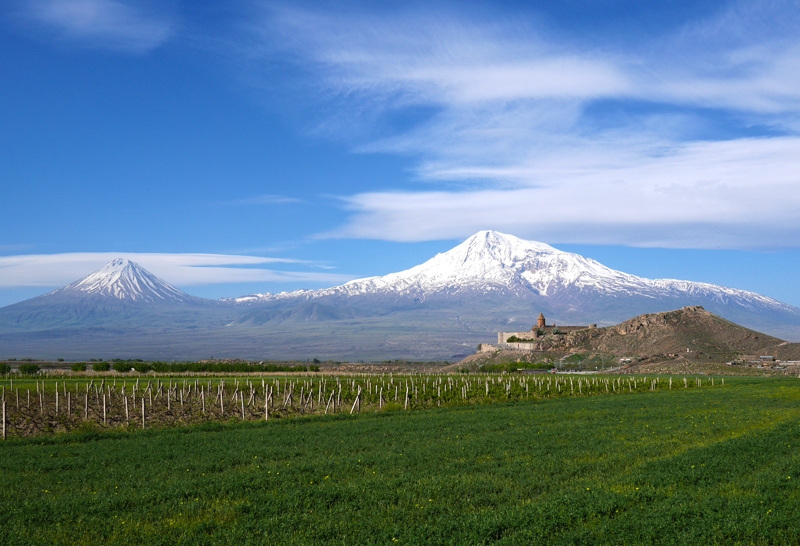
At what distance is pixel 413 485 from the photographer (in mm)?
17641

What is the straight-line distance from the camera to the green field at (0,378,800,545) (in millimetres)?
13750

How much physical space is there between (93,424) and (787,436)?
30990 millimetres

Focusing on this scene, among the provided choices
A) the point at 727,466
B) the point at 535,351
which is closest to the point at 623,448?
the point at 727,466

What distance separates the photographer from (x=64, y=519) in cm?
1496

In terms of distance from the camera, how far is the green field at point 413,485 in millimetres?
13750

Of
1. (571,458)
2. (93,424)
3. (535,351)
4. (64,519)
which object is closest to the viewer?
(64,519)

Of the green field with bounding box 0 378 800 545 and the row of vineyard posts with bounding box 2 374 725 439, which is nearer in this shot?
the green field with bounding box 0 378 800 545

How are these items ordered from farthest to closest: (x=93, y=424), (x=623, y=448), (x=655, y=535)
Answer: (x=93, y=424) → (x=623, y=448) → (x=655, y=535)

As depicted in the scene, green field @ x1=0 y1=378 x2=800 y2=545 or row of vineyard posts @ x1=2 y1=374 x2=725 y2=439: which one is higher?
green field @ x1=0 y1=378 x2=800 y2=545

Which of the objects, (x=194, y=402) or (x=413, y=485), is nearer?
(x=413, y=485)

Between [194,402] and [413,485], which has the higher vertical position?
[413,485]

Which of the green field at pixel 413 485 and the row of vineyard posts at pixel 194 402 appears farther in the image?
the row of vineyard posts at pixel 194 402

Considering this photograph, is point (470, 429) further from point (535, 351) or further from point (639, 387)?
point (535, 351)

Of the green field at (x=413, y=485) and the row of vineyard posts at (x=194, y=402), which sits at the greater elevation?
the green field at (x=413, y=485)
